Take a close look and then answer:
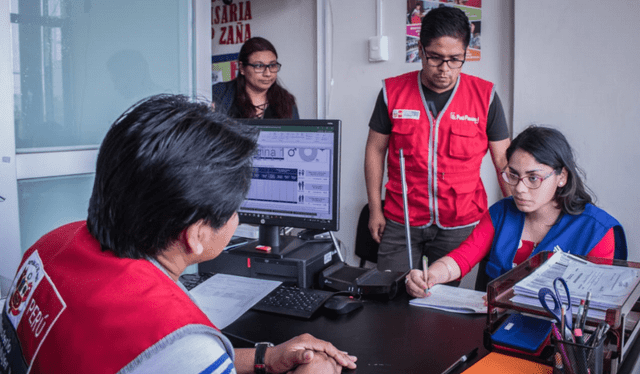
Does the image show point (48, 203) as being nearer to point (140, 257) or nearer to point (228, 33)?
point (140, 257)

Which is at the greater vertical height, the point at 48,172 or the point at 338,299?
the point at 48,172

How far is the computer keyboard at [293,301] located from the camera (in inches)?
54.2

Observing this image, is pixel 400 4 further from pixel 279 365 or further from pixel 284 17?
pixel 279 365

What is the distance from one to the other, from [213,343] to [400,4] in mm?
2723

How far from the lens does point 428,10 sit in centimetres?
296

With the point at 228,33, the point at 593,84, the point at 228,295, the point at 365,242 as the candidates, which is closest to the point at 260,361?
the point at 228,295

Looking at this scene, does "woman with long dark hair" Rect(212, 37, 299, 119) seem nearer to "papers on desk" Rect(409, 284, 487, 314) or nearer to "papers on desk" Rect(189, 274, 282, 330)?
"papers on desk" Rect(189, 274, 282, 330)

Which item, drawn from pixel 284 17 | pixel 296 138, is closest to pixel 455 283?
pixel 296 138

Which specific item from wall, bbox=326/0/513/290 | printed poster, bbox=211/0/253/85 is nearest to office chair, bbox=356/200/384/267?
wall, bbox=326/0/513/290

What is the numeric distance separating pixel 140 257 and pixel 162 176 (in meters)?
0.15

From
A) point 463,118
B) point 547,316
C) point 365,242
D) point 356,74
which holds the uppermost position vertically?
point 356,74

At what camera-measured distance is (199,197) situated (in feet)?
2.47

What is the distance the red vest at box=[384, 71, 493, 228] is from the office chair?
608 mm

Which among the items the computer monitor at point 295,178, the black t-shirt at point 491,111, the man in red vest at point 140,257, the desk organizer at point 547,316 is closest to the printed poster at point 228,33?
the black t-shirt at point 491,111
